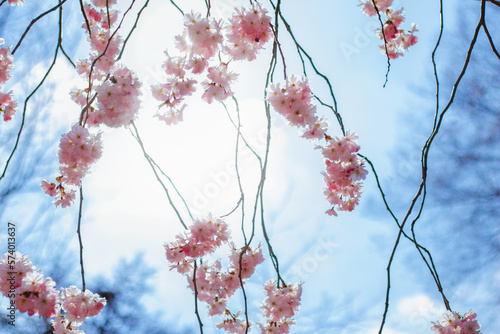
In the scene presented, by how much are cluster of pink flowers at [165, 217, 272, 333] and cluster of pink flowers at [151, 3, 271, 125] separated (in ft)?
1.70

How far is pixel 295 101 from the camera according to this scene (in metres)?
1.46

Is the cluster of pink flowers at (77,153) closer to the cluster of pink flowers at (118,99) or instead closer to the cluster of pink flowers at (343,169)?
the cluster of pink flowers at (118,99)

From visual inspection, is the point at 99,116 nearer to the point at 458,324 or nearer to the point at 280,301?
the point at 280,301

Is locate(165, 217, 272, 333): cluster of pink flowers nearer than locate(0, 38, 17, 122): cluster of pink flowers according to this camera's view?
Yes

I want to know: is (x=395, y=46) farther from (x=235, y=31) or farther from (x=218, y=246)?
(x=218, y=246)

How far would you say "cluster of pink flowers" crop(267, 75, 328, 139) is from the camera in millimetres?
1453

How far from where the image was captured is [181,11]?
1.41 meters

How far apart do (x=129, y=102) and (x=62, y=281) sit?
14.9 feet

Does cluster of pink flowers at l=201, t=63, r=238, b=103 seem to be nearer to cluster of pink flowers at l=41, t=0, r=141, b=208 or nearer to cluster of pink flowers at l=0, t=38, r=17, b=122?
cluster of pink flowers at l=41, t=0, r=141, b=208

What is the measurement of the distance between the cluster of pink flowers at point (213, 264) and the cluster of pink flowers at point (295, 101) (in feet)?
1.91

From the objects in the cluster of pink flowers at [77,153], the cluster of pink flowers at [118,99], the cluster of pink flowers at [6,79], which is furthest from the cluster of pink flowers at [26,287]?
the cluster of pink flowers at [6,79]

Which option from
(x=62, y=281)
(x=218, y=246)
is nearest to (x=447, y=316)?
(x=218, y=246)

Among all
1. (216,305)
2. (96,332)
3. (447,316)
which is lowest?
(447,316)

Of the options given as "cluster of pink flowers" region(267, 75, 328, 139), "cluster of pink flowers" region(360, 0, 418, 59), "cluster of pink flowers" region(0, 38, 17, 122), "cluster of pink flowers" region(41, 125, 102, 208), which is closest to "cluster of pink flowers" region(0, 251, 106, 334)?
"cluster of pink flowers" region(41, 125, 102, 208)
